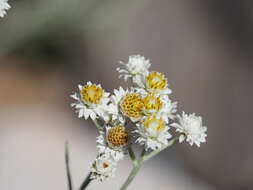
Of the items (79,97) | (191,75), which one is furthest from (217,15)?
(79,97)

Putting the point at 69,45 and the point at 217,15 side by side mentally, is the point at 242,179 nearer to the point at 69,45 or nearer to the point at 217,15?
the point at 217,15

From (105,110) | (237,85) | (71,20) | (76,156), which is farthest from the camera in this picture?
(71,20)

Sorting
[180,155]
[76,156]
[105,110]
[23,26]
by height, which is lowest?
[105,110]

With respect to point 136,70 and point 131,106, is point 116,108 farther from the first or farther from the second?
point 136,70

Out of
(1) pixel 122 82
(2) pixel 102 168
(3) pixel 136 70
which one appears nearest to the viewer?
(2) pixel 102 168

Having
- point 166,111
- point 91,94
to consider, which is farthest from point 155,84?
point 91,94

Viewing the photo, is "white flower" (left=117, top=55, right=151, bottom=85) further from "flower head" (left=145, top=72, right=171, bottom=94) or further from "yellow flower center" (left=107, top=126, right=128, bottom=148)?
"yellow flower center" (left=107, top=126, right=128, bottom=148)
